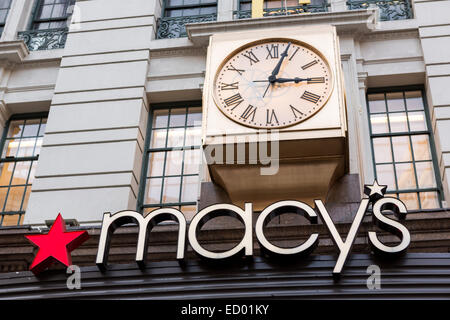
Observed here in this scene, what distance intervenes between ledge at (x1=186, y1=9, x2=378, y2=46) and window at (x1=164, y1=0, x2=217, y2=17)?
60.2 inches

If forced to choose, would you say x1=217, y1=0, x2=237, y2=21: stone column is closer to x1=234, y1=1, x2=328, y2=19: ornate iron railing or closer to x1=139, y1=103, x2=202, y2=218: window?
x1=234, y1=1, x2=328, y2=19: ornate iron railing

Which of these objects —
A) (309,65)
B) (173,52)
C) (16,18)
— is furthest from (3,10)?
(309,65)

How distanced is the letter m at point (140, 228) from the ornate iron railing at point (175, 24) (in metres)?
6.19

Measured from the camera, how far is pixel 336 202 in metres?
10.2

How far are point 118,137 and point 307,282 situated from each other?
5516 millimetres

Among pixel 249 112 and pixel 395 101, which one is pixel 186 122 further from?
pixel 395 101

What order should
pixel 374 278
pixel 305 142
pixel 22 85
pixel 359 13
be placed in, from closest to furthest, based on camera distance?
pixel 374 278 → pixel 305 142 → pixel 359 13 → pixel 22 85

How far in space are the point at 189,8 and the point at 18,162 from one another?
5.44 m

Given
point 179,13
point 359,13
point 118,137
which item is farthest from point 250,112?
point 179,13

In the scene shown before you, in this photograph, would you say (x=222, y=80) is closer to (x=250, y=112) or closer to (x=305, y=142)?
(x=250, y=112)

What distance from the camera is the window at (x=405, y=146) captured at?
11398 millimetres

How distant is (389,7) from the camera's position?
13.7 metres

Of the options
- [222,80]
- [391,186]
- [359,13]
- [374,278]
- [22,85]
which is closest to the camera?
[374,278]

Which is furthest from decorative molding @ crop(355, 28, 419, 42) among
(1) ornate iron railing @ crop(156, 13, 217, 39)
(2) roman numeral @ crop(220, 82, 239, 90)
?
(2) roman numeral @ crop(220, 82, 239, 90)
